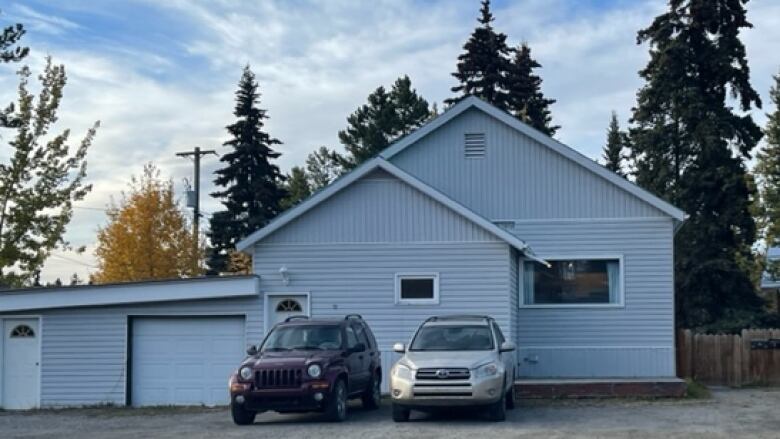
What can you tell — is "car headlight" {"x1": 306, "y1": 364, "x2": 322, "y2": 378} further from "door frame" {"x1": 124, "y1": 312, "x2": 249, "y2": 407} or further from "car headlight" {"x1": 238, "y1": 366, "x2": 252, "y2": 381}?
"door frame" {"x1": 124, "y1": 312, "x2": 249, "y2": 407}

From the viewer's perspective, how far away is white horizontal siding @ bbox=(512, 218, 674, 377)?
24.1 meters

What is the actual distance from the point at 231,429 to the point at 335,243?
677 cm

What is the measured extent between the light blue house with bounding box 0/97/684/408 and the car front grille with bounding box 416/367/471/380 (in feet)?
19.1

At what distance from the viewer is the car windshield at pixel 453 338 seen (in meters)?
18.0

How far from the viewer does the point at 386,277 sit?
23000 millimetres

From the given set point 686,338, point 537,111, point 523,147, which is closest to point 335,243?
point 523,147

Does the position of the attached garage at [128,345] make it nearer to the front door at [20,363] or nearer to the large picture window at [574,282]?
the front door at [20,363]

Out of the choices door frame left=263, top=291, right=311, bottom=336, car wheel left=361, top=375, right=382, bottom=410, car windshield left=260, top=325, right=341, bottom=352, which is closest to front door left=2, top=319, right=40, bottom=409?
door frame left=263, top=291, right=311, bottom=336

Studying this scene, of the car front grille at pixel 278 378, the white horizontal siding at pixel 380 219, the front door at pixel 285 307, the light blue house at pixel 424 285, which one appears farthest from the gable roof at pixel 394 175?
the car front grille at pixel 278 378

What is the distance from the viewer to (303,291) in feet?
76.2

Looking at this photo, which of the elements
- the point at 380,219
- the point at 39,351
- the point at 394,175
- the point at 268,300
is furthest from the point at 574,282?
the point at 39,351

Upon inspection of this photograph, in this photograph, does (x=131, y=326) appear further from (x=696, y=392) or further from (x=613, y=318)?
(x=696, y=392)

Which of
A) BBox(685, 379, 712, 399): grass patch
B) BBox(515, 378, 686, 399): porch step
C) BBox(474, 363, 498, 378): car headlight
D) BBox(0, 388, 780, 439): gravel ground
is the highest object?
BBox(474, 363, 498, 378): car headlight

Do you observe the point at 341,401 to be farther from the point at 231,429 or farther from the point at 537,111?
the point at 537,111
